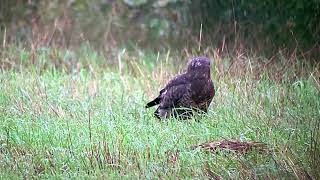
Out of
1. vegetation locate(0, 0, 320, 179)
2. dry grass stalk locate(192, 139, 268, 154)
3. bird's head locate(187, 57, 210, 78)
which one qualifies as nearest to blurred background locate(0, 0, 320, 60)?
vegetation locate(0, 0, 320, 179)

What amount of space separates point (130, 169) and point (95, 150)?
424mm

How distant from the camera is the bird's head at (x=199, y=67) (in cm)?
706

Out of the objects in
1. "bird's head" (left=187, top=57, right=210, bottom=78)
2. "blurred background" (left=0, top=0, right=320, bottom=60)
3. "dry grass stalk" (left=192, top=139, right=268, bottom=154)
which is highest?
"blurred background" (left=0, top=0, right=320, bottom=60)

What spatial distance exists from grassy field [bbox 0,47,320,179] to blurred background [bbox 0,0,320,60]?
2.24 ft

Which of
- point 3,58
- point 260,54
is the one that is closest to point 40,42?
point 3,58

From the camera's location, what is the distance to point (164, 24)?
11.1m

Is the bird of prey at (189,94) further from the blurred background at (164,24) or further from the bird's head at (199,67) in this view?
the blurred background at (164,24)

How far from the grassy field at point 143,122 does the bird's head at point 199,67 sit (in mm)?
382

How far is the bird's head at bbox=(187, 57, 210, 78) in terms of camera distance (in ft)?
23.2

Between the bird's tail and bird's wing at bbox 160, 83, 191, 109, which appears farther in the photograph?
the bird's tail

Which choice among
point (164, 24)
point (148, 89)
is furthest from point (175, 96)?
point (164, 24)

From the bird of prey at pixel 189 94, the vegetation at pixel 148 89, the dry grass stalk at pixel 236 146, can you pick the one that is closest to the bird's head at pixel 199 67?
the bird of prey at pixel 189 94

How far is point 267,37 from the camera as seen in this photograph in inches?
367

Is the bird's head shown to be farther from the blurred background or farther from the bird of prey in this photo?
the blurred background
